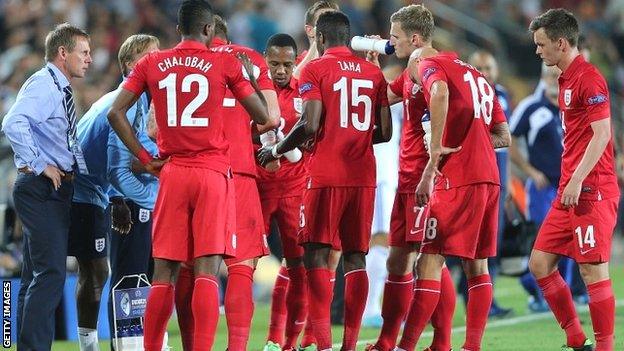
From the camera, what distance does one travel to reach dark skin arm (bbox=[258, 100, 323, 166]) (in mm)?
8672

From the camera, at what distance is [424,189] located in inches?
334

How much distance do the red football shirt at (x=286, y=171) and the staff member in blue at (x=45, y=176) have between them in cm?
152

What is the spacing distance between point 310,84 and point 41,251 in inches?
82.2

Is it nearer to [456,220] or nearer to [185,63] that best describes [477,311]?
[456,220]

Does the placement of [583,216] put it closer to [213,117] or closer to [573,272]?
[213,117]

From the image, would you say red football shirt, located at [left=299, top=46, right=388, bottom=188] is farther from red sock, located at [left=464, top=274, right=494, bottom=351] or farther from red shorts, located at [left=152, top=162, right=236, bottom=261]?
red shorts, located at [left=152, top=162, right=236, bottom=261]

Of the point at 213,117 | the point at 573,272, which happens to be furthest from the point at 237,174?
the point at 573,272

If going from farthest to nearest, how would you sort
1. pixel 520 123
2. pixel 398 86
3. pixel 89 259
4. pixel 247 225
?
pixel 520 123 < pixel 398 86 < pixel 89 259 < pixel 247 225

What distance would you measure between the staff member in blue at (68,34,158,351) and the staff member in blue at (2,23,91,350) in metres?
0.43

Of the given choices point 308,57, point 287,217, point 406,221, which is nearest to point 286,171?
point 287,217

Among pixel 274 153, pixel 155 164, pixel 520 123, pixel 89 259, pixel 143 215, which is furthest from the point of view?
pixel 520 123

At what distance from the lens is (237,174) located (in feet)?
27.8

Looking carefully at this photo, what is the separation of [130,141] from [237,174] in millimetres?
825

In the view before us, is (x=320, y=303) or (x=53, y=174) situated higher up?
(x=53, y=174)
